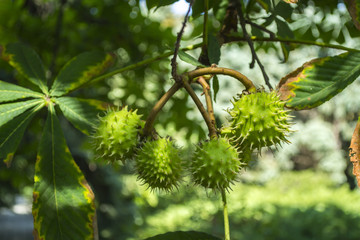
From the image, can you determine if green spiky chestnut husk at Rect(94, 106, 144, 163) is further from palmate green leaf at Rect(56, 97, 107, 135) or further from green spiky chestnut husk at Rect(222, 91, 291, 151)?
green spiky chestnut husk at Rect(222, 91, 291, 151)

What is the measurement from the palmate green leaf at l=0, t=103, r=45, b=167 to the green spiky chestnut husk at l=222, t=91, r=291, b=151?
731 millimetres

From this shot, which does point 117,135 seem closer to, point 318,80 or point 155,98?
point 318,80

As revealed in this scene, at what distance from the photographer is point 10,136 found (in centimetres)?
128

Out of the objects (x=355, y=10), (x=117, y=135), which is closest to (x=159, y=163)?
(x=117, y=135)

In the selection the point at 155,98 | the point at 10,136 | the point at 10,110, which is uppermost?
the point at 155,98

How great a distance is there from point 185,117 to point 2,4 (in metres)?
1.51

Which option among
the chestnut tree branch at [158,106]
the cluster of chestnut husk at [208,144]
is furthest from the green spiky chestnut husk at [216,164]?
the chestnut tree branch at [158,106]

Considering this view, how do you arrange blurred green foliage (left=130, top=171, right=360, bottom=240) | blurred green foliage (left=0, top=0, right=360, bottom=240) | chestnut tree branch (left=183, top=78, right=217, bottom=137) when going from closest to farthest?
1. chestnut tree branch (left=183, top=78, right=217, bottom=137)
2. blurred green foliage (left=0, top=0, right=360, bottom=240)
3. blurred green foliage (left=130, top=171, right=360, bottom=240)

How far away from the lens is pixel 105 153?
120cm

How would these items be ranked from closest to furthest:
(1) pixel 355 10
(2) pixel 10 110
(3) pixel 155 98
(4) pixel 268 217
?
1. (1) pixel 355 10
2. (2) pixel 10 110
3. (3) pixel 155 98
4. (4) pixel 268 217

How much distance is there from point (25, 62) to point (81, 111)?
1.30ft

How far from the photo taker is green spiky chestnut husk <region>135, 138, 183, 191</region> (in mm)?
1161

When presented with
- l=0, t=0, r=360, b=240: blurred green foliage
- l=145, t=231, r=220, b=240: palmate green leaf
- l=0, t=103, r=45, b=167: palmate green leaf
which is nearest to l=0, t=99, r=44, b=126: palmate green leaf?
l=0, t=103, r=45, b=167: palmate green leaf

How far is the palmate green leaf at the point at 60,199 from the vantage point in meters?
1.15
